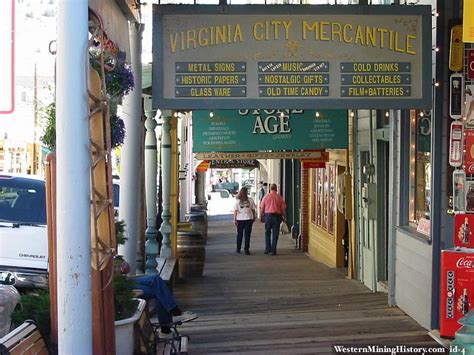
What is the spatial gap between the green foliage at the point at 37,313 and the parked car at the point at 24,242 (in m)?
3.18

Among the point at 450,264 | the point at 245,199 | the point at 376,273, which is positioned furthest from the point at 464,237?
the point at 245,199

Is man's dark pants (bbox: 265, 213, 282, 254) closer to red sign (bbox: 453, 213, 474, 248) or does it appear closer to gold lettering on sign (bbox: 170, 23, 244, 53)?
red sign (bbox: 453, 213, 474, 248)

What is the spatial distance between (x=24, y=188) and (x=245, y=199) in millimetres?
9599

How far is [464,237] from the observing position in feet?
25.7

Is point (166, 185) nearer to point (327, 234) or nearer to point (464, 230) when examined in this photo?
point (327, 234)

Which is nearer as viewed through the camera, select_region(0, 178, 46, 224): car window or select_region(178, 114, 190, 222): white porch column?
select_region(0, 178, 46, 224): car window

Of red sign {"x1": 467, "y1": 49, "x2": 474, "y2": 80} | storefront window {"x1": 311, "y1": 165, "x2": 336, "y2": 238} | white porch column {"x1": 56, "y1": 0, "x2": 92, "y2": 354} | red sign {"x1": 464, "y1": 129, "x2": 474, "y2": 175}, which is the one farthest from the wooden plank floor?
white porch column {"x1": 56, "y1": 0, "x2": 92, "y2": 354}

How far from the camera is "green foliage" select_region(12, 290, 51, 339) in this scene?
5371 millimetres

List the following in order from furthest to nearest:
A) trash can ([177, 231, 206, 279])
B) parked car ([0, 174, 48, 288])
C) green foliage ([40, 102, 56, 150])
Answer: trash can ([177, 231, 206, 279])
parked car ([0, 174, 48, 288])
green foliage ([40, 102, 56, 150])

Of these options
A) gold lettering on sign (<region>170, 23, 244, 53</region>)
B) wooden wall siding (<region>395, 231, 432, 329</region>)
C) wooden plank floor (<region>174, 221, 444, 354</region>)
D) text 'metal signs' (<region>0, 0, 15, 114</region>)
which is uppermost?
gold lettering on sign (<region>170, 23, 244, 53</region>)

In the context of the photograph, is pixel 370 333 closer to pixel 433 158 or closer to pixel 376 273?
pixel 433 158

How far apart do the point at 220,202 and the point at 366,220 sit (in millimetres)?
43214

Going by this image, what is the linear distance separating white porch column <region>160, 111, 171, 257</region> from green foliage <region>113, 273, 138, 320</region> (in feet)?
24.9

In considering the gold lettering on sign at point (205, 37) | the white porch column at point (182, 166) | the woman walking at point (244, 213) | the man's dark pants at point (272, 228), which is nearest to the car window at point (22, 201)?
the gold lettering on sign at point (205, 37)
